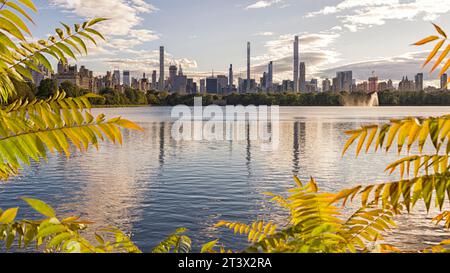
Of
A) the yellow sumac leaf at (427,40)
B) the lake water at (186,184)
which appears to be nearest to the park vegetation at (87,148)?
the yellow sumac leaf at (427,40)

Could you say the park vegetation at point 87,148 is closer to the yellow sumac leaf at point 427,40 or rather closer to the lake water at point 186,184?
the yellow sumac leaf at point 427,40

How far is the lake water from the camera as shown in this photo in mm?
23484

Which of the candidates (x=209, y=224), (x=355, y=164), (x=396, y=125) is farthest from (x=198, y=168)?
(x=396, y=125)

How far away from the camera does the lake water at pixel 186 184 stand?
77.0ft

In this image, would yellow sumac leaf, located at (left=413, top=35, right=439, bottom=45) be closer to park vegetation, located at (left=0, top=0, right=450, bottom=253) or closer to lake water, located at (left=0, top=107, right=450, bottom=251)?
park vegetation, located at (left=0, top=0, right=450, bottom=253)

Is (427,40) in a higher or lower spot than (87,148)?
higher

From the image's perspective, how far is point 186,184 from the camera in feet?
113

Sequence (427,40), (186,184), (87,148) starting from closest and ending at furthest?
1. (87,148)
2. (427,40)
3. (186,184)

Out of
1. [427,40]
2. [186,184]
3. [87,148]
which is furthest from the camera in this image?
[186,184]

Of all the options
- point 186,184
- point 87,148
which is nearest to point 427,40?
point 87,148

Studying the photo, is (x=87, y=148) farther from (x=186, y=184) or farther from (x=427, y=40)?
(x=186, y=184)

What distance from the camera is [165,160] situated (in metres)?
48.2

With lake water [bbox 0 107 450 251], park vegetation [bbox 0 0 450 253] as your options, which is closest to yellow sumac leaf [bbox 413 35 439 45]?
park vegetation [bbox 0 0 450 253]

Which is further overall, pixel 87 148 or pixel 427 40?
pixel 427 40
